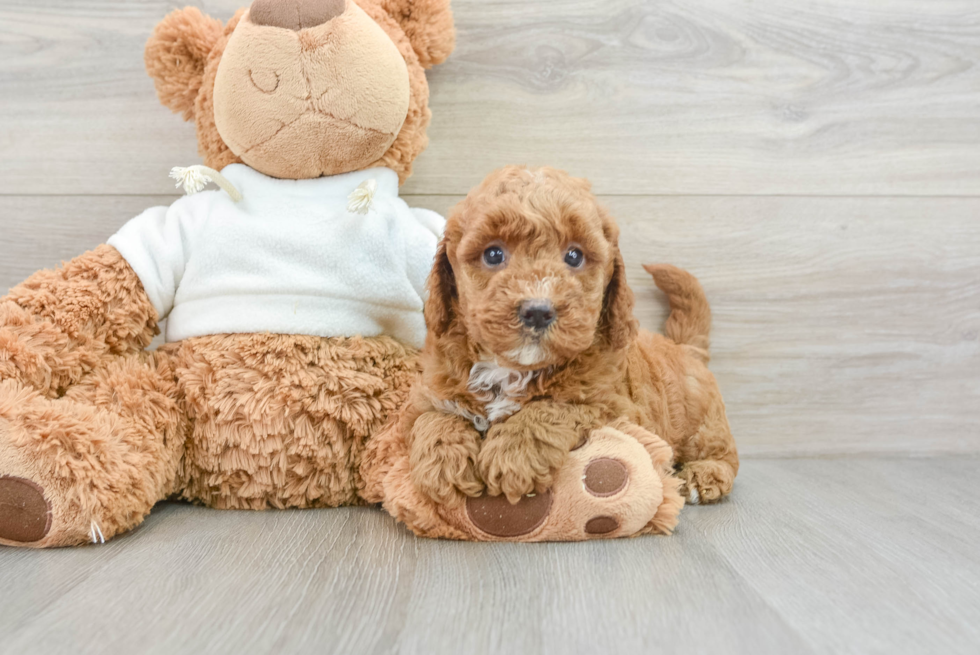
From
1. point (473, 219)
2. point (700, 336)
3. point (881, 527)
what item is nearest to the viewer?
point (473, 219)

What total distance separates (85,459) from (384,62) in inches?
29.6

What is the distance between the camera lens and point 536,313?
2.86ft

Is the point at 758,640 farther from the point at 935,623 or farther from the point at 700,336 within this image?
the point at 700,336

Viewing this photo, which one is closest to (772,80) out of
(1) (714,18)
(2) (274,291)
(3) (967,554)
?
(1) (714,18)

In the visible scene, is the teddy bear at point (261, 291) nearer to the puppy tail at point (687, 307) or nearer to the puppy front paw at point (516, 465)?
the puppy front paw at point (516, 465)

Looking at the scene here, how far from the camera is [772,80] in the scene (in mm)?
1493

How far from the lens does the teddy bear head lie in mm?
1118

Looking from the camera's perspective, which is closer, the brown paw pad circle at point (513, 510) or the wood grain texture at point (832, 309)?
the brown paw pad circle at point (513, 510)

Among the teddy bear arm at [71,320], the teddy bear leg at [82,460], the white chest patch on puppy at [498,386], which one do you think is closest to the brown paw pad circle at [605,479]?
the white chest patch on puppy at [498,386]

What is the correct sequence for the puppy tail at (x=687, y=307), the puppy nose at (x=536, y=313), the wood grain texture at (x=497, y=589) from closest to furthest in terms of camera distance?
the wood grain texture at (x=497, y=589) → the puppy nose at (x=536, y=313) → the puppy tail at (x=687, y=307)

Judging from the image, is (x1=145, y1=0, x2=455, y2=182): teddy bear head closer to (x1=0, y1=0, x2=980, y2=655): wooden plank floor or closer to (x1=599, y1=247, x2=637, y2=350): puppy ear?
(x1=0, y1=0, x2=980, y2=655): wooden plank floor

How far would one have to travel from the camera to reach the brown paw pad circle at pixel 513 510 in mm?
975

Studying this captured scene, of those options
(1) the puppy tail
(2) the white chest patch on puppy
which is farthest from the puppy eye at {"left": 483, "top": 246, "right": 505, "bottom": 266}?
(1) the puppy tail

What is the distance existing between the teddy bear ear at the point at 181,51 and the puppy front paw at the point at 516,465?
846 millimetres
